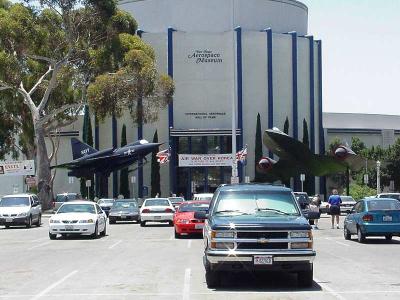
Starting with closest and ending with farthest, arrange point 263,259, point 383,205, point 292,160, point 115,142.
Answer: point 263,259, point 383,205, point 292,160, point 115,142

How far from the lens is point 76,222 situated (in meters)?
26.7

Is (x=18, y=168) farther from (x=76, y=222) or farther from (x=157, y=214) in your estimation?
(x=76, y=222)

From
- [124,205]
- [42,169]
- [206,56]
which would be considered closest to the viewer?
[124,205]

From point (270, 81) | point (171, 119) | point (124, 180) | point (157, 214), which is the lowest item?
point (124, 180)

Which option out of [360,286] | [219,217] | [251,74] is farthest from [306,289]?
[251,74]

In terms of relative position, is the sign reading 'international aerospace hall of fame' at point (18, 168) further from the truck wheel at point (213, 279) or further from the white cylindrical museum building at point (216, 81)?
the truck wheel at point (213, 279)

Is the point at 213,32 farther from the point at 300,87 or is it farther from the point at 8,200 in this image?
the point at 8,200

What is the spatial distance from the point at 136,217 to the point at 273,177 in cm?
2300

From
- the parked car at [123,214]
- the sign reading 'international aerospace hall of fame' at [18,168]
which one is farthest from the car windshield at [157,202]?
the sign reading 'international aerospace hall of fame' at [18,168]

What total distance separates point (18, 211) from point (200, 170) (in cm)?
4021

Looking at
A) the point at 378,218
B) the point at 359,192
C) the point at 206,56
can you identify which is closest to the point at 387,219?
the point at 378,218

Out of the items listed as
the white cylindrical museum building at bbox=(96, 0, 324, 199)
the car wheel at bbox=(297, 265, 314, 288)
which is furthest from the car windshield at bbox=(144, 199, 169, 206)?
the white cylindrical museum building at bbox=(96, 0, 324, 199)

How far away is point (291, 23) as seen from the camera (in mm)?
80500

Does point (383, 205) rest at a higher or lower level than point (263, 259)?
lower
